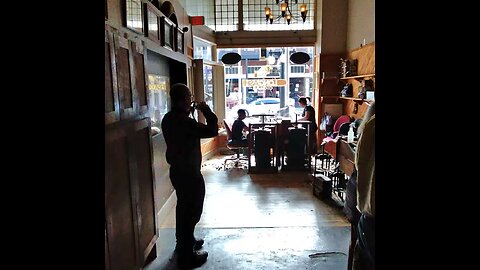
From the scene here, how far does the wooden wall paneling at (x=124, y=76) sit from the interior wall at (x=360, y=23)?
446 cm

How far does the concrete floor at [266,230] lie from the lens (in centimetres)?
301

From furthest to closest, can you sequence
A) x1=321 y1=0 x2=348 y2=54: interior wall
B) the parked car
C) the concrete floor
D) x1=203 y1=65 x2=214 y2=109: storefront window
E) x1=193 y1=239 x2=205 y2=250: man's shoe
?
the parked car, x1=203 y1=65 x2=214 y2=109: storefront window, x1=321 y1=0 x2=348 y2=54: interior wall, x1=193 y1=239 x2=205 y2=250: man's shoe, the concrete floor

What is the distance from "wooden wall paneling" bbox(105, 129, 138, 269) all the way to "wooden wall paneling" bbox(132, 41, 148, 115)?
0.48 metres

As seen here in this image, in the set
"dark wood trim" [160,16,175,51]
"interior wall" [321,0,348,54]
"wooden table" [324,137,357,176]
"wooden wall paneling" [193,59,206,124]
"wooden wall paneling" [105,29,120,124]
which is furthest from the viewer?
"interior wall" [321,0,348,54]

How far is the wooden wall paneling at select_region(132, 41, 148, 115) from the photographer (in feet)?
8.25

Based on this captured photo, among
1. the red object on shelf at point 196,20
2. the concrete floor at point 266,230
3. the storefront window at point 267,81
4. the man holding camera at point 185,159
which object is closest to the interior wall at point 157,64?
the man holding camera at point 185,159

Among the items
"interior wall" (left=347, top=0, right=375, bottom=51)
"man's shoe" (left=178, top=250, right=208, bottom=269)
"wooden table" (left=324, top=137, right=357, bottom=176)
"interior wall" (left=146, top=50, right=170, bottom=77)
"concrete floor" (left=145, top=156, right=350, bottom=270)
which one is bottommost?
"concrete floor" (left=145, top=156, right=350, bottom=270)

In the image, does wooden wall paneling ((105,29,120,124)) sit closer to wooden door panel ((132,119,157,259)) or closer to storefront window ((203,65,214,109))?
wooden door panel ((132,119,157,259))

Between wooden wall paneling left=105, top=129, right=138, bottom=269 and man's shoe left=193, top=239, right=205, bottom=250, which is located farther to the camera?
man's shoe left=193, top=239, right=205, bottom=250

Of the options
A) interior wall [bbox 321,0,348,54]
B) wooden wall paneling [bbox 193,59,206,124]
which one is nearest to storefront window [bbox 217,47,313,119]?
interior wall [bbox 321,0,348,54]

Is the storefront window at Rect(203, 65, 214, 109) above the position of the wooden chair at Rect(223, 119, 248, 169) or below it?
above

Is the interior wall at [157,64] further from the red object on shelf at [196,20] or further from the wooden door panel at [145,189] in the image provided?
the red object on shelf at [196,20]
